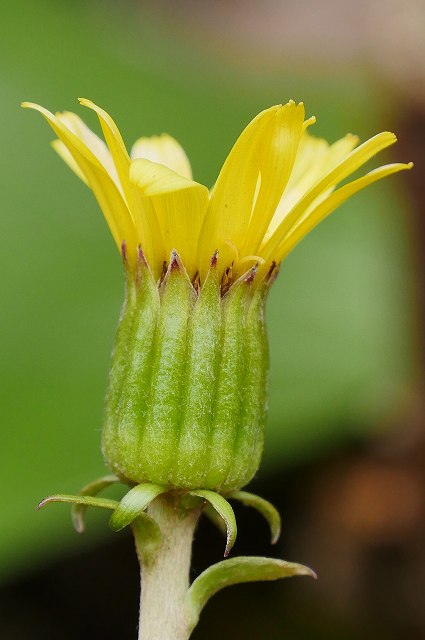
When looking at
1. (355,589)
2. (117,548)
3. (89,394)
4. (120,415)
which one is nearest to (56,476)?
(89,394)

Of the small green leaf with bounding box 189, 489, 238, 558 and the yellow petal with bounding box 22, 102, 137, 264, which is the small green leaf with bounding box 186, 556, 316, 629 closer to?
the small green leaf with bounding box 189, 489, 238, 558

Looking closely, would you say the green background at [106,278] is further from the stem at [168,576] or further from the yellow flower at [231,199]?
the yellow flower at [231,199]

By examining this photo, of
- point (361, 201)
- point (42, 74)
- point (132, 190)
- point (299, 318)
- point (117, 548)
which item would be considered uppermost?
point (42, 74)

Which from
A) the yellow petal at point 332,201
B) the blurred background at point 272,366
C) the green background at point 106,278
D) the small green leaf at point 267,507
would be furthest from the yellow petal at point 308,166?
the green background at point 106,278

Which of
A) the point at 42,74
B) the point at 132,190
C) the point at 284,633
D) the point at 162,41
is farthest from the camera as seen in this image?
the point at 162,41

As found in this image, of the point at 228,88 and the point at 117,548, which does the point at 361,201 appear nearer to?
the point at 228,88
